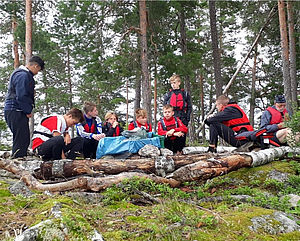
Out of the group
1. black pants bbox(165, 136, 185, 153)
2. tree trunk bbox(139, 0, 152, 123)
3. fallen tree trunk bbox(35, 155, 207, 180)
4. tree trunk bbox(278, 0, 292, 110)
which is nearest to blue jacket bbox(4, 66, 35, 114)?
fallen tree trunk bbox(35, 155, 207, 180)

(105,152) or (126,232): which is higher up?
(105,152)

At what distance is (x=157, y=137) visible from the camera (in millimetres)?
6531

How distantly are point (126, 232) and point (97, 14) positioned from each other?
10.8m

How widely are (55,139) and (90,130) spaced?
185cm

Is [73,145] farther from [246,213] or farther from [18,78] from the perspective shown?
[246,213]

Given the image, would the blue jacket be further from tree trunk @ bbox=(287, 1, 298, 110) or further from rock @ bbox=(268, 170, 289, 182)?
tree trunk @ bbox=(287, 1, 298, 110)

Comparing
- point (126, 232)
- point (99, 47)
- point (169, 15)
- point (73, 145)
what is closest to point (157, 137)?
point (73, 145)

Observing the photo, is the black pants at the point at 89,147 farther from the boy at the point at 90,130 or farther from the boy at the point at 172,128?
the boy at the point at 172,128

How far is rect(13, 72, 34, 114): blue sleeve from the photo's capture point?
5.76m

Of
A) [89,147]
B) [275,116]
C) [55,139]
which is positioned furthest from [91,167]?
[275,116]

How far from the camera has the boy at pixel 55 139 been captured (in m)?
5.56

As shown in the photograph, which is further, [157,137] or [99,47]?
[99,47]

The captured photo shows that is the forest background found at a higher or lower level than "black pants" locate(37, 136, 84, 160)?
higher

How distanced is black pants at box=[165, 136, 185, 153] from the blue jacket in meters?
3.45
